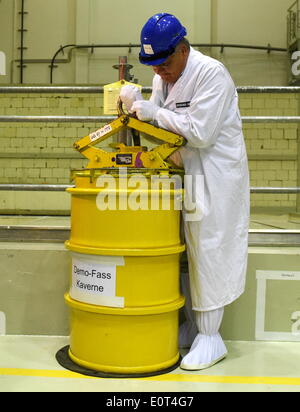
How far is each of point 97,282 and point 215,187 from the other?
65 cm

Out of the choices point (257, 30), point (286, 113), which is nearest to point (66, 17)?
point (257, 30)

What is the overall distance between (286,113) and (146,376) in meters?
6.61

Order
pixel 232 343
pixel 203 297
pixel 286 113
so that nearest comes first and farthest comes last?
1. pixel 203 297
2. pixel 232 343
3. pixel 286 113

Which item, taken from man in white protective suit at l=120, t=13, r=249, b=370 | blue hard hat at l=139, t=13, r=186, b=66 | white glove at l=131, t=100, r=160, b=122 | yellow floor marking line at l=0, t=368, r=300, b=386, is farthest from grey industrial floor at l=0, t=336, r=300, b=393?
blue hard hat at l=139, t=13, r=186, b=66

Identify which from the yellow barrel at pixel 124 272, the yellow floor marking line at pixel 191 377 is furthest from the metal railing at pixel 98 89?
the yellow floor marking line at pixel 191 377

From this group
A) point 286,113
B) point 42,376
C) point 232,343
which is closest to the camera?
point 42,376

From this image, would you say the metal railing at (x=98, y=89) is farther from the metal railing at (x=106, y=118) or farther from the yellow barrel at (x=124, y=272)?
the yellow barrel at (x=124, y=272)

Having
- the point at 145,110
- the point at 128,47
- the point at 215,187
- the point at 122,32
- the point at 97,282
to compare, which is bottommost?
the point at 97,282

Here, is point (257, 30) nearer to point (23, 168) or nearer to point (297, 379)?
point (23, 168)

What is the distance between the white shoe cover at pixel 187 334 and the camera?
211 centimetres

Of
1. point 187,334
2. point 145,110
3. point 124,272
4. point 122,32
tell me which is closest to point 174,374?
point 187,334

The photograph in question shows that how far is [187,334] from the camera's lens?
83.5 inches

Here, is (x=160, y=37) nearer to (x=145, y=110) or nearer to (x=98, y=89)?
(x=145, y=110)

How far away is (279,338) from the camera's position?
2.17 m
